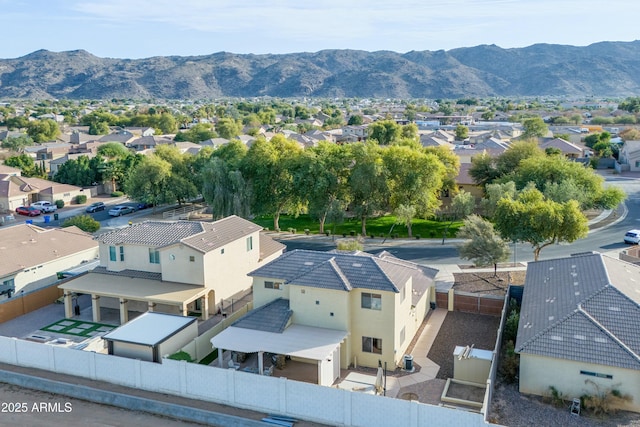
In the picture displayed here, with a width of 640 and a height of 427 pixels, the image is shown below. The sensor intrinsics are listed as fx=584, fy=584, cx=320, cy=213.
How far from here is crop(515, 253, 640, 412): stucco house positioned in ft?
77.3

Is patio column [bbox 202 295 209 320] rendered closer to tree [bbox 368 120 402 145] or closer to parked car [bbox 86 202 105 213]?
parked car [bbox 86 202 105 213]

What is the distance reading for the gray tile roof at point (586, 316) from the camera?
24.0 meters

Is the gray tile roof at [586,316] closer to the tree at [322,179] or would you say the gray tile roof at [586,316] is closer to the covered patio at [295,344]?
the covered patio at [295,344]

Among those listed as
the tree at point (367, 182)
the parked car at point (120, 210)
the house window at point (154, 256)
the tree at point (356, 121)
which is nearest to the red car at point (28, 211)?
the parked car at point (120, 210)

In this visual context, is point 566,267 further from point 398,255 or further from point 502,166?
point 502,166

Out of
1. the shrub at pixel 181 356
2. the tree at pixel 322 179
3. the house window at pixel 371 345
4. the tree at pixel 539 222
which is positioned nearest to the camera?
the shrub at pixel 181 356

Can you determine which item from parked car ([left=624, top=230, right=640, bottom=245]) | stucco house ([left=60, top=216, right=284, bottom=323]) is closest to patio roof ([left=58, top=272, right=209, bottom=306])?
stucco house ([left=60, top=216, right=284, bottom=323])

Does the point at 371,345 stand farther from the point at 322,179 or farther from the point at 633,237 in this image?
the point at 633,237

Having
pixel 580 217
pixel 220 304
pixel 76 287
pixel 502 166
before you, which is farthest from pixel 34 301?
pixel 502 166

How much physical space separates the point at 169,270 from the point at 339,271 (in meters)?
12.6

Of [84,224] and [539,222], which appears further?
[84,224]

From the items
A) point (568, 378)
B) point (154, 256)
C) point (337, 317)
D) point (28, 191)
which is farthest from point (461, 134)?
point (568, 378)

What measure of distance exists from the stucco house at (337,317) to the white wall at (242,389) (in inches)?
106

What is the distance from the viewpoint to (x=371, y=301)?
2903cm
